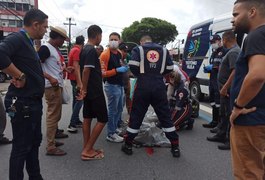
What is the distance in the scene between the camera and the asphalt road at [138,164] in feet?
13.2

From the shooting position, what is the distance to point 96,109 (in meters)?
4.57

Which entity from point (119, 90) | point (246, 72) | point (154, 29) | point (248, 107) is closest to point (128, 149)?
point (119, 90)

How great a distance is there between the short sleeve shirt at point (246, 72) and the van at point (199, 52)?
249 inches

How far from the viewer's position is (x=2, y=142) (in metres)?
5.37

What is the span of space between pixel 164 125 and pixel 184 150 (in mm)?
664

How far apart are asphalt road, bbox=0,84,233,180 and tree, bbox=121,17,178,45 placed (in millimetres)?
58553

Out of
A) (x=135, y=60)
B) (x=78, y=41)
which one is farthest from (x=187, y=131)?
(x=78, y=41)

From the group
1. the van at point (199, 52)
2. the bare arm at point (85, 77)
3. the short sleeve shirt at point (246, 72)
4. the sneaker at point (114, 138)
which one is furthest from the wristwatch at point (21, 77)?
the van at point (199, 52)

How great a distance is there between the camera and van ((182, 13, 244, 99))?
361 inches

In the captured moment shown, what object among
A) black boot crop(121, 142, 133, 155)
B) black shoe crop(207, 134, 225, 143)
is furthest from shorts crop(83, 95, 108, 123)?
black shoe crop(207, 134, 225, 143)

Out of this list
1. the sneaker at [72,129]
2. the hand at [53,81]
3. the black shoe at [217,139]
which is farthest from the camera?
the sneaker at [72,129]

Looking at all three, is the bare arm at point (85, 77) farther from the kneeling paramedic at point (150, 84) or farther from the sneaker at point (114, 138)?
the sneaker at point (114, 138)

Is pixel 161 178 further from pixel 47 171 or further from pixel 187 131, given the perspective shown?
pixel 187 131

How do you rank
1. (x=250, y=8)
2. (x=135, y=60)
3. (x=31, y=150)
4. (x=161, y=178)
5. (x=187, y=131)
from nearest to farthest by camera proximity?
(x=250, y=8)
(x=31, y=150)
(x=161, y=178)
(x=135, y=60)
(x=187, y=131)
